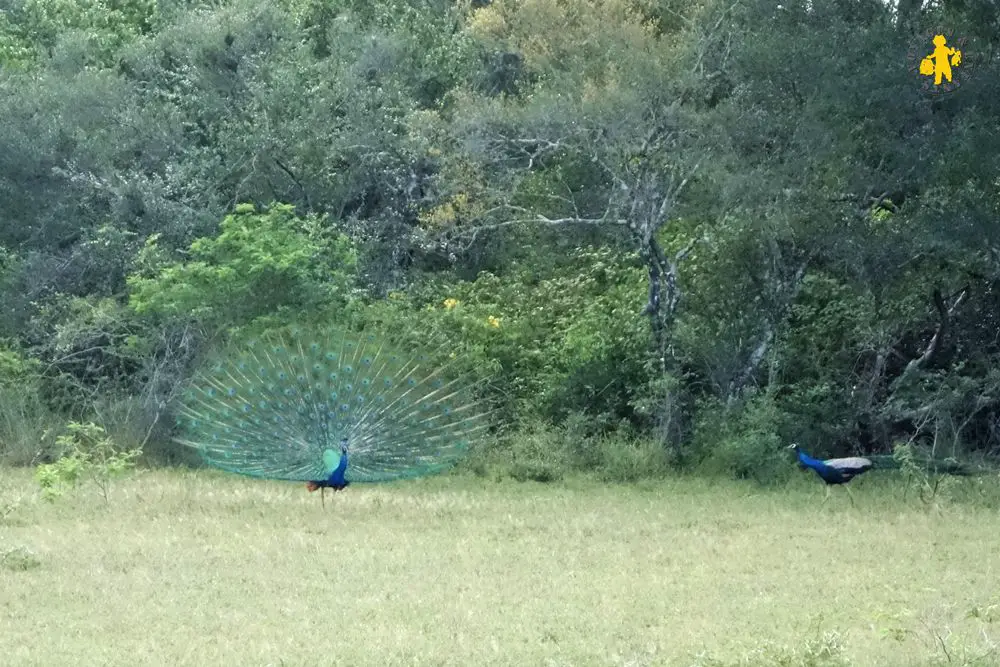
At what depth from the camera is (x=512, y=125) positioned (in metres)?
15.2

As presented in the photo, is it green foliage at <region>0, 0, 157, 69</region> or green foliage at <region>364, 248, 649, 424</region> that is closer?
green foliage at <region>364, 248, 649, 424</region>

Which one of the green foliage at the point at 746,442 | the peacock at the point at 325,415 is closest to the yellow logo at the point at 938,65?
the green foliage at the point at 746,442

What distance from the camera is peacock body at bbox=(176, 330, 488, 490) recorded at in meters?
12.2

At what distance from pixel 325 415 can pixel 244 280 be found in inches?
148

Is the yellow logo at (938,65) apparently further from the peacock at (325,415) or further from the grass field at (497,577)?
the peacock at (325,415)

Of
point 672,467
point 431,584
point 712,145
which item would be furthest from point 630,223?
point 431,584

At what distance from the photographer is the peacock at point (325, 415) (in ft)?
40.1

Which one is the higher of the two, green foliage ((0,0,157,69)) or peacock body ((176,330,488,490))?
green foliage ((0,0,157,69))

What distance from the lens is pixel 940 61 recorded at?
39.9ft

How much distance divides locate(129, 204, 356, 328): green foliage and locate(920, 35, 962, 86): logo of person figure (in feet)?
22.0

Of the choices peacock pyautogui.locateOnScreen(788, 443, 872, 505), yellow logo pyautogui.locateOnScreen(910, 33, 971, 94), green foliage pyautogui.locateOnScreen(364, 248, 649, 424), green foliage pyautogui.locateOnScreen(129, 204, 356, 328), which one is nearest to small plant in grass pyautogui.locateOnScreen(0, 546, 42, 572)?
peacock pyautogui.locateOnScreen(788, 443, 872, 505)

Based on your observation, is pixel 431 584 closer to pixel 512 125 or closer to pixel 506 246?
pixel 512 125

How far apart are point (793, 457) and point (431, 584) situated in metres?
5.74

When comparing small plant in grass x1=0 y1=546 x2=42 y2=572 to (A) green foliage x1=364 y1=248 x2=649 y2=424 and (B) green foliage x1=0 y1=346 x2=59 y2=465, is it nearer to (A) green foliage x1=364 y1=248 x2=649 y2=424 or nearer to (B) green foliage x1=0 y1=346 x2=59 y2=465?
(B) green foliage x1=0 y1=346 x2=59 y2=465
